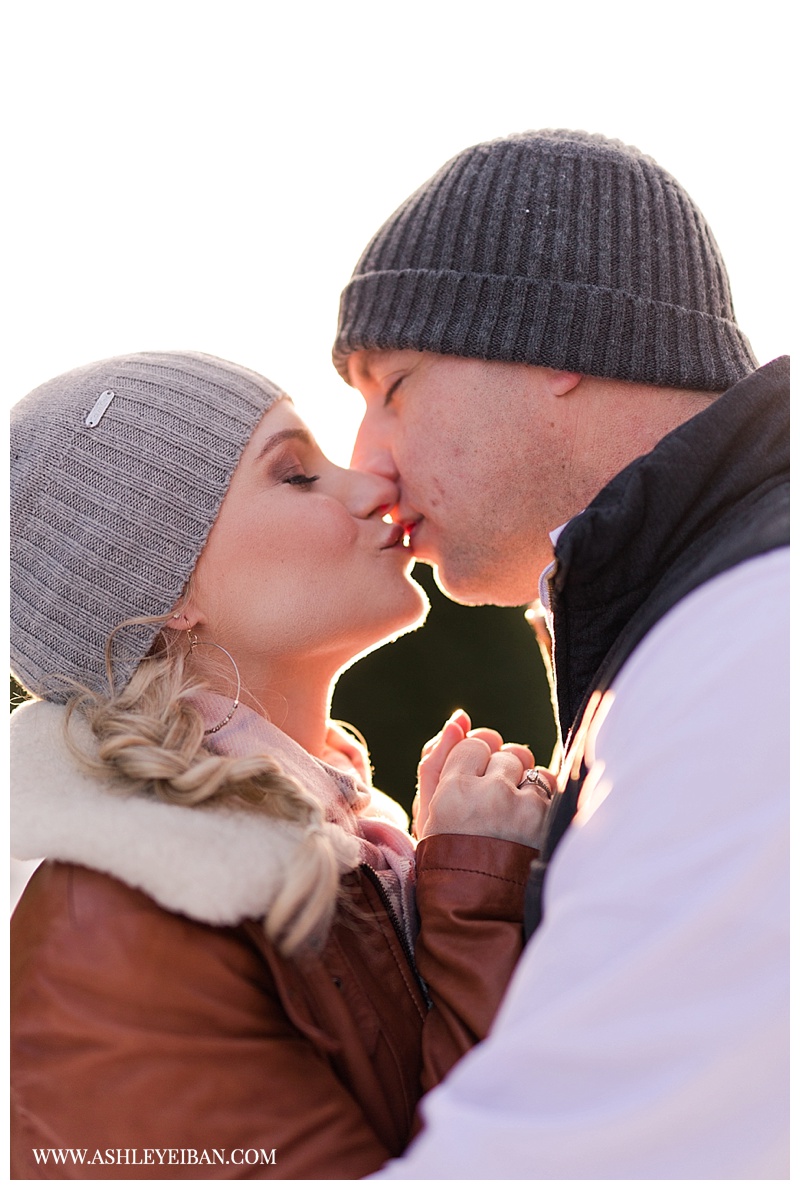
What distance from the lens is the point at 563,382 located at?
2375mm

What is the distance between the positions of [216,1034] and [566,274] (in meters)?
1.86

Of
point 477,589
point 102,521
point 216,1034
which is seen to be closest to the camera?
point 216,1034

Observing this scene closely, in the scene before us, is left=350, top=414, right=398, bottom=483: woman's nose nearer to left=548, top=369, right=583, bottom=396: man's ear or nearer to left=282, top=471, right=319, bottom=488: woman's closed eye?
left=282, top=471, right=319, bottom=488: woman's closed eye

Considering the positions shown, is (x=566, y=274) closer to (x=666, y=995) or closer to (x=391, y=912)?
(x=391, y=912)

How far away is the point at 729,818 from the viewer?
1.18 metres

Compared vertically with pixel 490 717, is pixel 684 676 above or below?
above

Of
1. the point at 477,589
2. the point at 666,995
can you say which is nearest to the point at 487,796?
the point at 666,995

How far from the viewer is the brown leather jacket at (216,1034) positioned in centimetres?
144

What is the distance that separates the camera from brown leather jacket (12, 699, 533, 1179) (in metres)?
1.44

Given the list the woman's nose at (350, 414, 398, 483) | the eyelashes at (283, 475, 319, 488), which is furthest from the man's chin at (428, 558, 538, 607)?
the eyelashes at (283, 475, 319, 488)

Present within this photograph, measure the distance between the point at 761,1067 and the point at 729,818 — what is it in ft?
0.95

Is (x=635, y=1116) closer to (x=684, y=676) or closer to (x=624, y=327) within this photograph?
(x=684, y=676)

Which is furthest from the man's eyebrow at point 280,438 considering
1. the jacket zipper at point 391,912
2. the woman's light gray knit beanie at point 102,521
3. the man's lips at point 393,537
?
the jacket zipper at point 391,912
